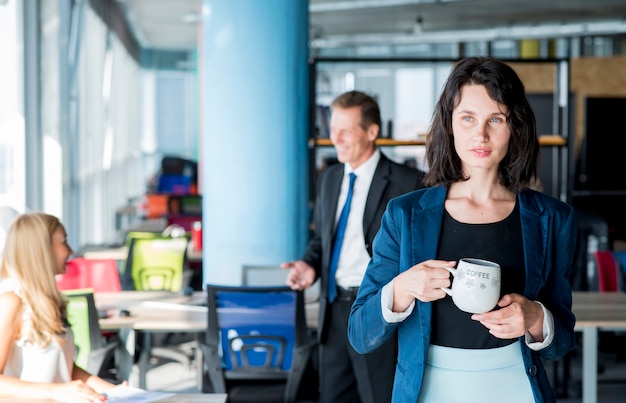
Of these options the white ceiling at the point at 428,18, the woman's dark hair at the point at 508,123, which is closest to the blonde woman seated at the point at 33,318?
the woman's dark hair at the point at 508,123

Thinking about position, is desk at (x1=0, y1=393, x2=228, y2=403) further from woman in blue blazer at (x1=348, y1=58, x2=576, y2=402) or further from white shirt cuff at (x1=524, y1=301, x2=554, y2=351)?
white shirt cuff at (x1=524, y1=301, x2=554, y2=351)

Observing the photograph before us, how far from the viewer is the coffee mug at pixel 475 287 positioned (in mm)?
1542

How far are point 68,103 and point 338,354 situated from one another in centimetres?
523

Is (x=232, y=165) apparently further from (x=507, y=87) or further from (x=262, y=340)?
(x=507, y=87)

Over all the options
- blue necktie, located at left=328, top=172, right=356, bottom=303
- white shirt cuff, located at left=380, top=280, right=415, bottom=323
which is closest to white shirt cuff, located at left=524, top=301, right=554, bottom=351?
white shirt cuff, located at left=380, top=280, right=415, bottom=323

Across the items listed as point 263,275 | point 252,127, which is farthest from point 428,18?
point 263,275

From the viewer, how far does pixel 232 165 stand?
203 inches

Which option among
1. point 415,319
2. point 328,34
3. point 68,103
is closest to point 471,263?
point 415,319

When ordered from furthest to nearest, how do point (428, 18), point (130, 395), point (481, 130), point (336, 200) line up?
1. point (428, 18)
2. point (336, 200)
3. point (130, 395)
4. point (481, 130)

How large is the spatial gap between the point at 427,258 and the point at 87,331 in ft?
8.87

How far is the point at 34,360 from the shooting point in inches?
107

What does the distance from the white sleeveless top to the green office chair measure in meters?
1.14

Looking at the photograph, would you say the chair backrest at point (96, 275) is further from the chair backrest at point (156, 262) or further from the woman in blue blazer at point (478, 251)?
the woman in blue blazer at point (478, 251)

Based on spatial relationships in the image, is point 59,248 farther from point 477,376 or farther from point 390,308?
point 477,376
